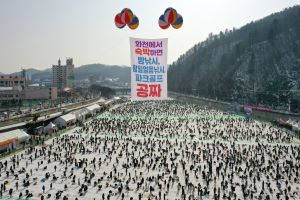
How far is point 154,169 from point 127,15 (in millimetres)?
17605

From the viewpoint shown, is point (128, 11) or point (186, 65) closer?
point (128, 11)

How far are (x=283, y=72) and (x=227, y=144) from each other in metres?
74.9

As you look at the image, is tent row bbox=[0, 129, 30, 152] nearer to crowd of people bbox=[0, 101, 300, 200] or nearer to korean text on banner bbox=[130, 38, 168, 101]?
crowd of people bbox=[0, 101, 300, 200]

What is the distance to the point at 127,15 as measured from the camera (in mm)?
13969

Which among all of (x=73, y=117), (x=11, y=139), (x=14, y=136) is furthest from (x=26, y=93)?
(x=11, y=139)

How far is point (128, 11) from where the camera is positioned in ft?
46.2

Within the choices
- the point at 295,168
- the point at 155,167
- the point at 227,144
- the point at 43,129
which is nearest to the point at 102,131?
the point at 43,129

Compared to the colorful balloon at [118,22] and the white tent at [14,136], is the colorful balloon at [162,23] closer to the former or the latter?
the colorful balloon at [118,22]

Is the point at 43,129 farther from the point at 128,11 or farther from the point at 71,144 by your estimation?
the point at 128,11

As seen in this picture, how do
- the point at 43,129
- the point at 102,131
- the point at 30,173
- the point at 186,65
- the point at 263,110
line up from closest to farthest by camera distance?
the point at 30,173 → the point at 43,129 → the point at 102,131 → the point at 263,110 → the point at 186,65

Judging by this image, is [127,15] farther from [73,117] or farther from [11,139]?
[73,117]

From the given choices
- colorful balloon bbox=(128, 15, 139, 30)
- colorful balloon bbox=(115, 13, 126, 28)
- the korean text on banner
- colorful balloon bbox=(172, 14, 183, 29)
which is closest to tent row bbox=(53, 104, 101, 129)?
the korean text on banner

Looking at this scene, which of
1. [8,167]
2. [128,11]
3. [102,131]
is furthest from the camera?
[102,131]

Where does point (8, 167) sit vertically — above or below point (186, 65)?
below
